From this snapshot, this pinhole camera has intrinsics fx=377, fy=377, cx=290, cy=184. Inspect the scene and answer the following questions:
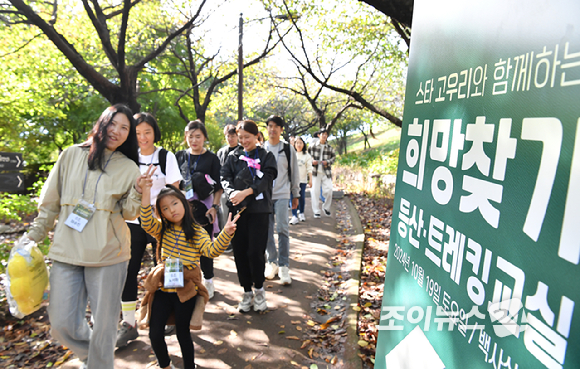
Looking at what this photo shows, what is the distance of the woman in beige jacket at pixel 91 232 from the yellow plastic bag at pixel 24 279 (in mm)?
92

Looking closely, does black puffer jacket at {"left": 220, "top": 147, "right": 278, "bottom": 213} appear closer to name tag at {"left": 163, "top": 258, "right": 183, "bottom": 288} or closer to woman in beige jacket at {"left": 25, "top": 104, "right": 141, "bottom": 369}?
name tag at {"left": 163, "top": 258, "right": 183, "bottom": 288}

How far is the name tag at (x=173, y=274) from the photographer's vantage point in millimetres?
2982

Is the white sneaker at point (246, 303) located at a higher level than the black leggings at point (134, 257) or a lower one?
lower

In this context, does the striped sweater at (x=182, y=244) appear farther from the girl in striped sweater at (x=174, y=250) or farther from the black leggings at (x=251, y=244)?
the black leggings at (x=251, y=244)

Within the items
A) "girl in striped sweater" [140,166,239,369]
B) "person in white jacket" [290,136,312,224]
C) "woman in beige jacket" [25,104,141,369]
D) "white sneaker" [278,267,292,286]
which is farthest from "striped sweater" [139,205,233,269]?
"person in white jacket" [290,136,312,224]

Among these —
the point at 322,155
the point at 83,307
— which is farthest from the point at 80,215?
the point at 322,155

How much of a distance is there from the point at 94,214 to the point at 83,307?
72cm

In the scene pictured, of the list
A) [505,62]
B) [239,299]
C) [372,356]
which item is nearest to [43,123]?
[239,299]

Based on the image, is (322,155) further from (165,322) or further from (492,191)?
(492,191)

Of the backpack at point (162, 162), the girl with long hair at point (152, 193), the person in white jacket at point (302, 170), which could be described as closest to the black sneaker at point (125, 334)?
the girl with long hair at point (152, 193)

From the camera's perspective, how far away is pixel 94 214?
2.73 meters

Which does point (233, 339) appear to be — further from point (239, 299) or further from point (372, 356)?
point (372, 356)

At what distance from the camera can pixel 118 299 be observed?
114 inches

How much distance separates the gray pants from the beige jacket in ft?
0.36
